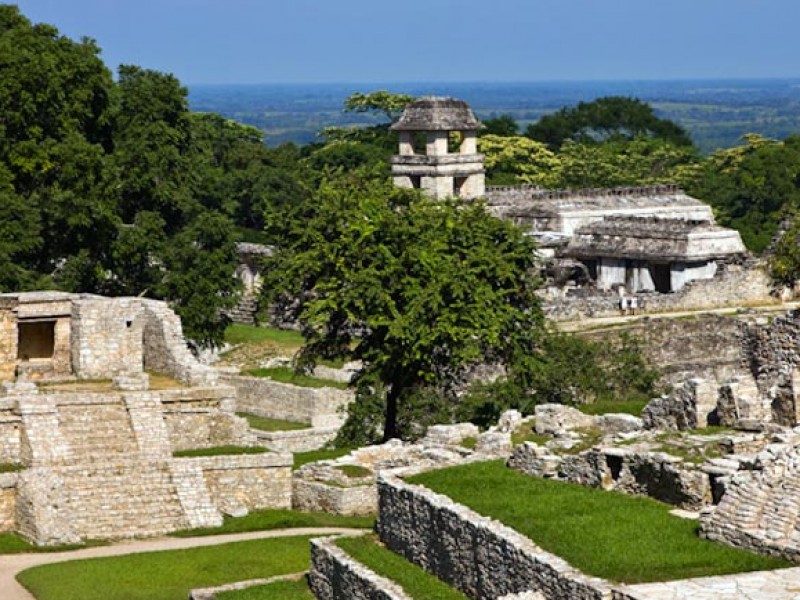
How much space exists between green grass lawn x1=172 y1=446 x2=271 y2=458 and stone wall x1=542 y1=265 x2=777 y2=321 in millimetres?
19381

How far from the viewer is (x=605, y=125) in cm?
13688

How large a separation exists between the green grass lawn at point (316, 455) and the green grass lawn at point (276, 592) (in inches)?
360

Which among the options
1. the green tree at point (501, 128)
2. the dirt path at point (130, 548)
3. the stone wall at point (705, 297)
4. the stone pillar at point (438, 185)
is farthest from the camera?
the green tree at point (501, 128)

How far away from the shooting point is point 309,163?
4050 inches

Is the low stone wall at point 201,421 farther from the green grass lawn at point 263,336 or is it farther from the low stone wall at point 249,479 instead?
the green grass lawn at point 263,336

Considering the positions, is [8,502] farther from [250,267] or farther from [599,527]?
[250,267]

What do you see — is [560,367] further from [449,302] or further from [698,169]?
[698,169]

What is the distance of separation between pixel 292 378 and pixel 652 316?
9.31 meters

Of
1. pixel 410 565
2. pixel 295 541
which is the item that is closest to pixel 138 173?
pixel 295 541

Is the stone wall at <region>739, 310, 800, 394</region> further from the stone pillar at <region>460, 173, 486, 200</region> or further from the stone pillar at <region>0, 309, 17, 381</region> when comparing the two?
the stone pillar at <region>460, 173, 486, 200</region>

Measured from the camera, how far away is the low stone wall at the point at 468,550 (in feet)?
70.2

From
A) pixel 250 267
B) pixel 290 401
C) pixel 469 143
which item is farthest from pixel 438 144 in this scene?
pixel 290 401

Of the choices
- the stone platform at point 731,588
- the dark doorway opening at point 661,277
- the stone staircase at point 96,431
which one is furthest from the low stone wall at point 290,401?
the stone platform at point 731,588

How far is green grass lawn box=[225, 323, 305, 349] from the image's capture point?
56.8 m
